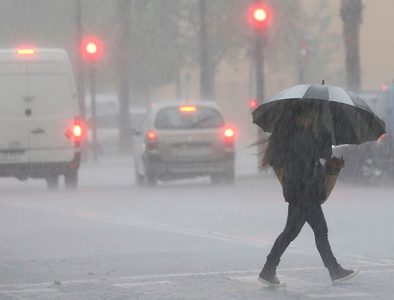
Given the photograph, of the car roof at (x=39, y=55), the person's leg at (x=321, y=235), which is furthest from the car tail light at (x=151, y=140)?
the person's leg at (x=321, y=235)

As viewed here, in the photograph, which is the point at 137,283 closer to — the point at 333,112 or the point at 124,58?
the point at 333,112

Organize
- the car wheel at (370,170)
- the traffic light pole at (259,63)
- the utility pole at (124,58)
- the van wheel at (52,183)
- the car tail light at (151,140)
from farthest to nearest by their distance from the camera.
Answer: the utility pole at (124,58)
the traffic light pole at (259,63)
the van wheel at (52,183)
the car tail light at (151,140)
the car wheel at (370,170)

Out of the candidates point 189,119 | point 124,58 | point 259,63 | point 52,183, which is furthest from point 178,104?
point 124,58

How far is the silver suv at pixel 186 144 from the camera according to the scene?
2738 cm

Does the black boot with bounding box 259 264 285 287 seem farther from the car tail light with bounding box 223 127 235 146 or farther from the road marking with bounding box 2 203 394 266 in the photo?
Result: the car tail light with bounding box 223 127 235 146

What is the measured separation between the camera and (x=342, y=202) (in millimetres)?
22391

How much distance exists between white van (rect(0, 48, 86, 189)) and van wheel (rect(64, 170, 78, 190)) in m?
0.31

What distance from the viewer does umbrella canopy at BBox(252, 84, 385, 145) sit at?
38.6 feet

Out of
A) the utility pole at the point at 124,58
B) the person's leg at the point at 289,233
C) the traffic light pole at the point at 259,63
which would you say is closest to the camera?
the person's leg at the point at 289,233

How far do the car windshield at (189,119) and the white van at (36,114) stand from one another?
170 cm

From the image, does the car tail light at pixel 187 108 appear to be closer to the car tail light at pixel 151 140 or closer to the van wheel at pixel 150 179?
the car tail light at pixel 151 140

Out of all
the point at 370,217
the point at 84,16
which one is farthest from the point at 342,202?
the point at 84,16

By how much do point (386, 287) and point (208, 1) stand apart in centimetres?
4953

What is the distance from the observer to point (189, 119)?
27.8 m
